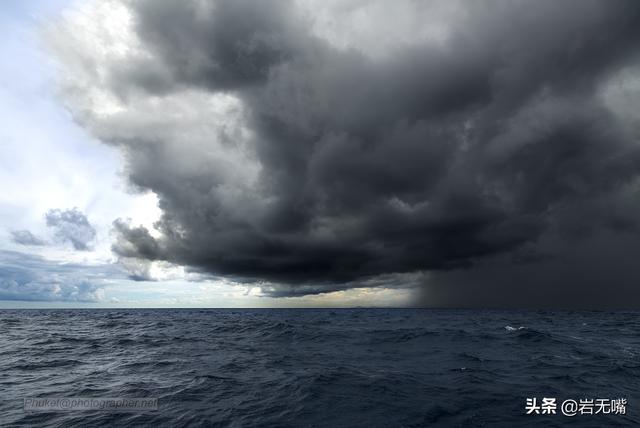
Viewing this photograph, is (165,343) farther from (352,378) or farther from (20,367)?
(352,378)

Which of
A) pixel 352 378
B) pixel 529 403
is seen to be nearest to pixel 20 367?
pixel 352 378

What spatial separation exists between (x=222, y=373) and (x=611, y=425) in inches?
754

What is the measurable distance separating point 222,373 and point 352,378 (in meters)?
8.24

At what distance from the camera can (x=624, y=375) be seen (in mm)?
19953

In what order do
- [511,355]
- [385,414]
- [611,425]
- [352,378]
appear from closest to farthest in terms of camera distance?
[611,425], [385,414], [352,378], [511,355]

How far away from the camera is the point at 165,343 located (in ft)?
117

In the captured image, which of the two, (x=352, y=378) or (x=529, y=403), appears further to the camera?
(x=352, y=378)

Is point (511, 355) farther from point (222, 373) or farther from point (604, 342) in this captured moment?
point (222, 373)

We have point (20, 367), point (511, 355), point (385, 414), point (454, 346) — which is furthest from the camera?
point (454, 346)

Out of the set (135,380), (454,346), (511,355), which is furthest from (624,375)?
(135,380)

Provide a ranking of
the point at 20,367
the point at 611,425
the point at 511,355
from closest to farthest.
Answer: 1. the point at 611,425
2. the point at 20,367
3. the point at 511,355

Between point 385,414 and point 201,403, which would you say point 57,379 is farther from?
point 385,414

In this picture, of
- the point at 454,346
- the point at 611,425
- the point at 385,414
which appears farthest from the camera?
the point at 454,346

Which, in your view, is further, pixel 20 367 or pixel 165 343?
pixel 165 343
